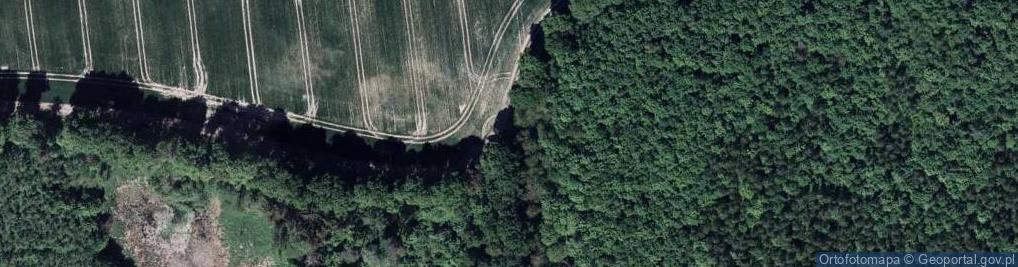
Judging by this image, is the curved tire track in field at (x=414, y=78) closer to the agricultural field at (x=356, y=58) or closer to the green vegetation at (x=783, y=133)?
the agricultural field at (x=356, y=58)

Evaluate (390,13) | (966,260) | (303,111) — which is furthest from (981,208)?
(303,111)

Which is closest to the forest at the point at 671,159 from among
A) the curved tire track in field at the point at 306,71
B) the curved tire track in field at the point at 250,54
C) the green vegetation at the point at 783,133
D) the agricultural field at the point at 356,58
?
the green vegetation at the point at 783,133

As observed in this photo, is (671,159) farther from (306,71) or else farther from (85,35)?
(85,35)

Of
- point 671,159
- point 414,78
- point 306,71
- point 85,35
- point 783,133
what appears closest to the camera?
point 783,133

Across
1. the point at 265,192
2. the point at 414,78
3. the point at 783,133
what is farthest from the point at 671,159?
the point at 265,192

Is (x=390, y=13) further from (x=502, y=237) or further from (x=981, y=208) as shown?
(x=981, y=208)

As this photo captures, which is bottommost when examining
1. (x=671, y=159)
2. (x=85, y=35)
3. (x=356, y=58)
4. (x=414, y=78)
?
(x=671, y=159)
